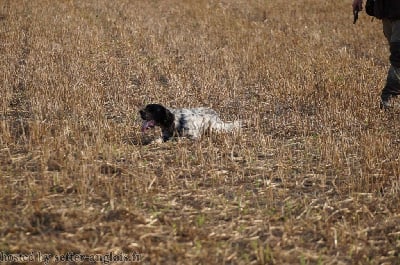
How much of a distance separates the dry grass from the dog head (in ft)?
0.73

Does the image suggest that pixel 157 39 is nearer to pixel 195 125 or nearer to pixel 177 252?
pixel 195 125

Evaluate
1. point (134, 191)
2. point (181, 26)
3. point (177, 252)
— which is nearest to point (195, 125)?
point (134, 191)

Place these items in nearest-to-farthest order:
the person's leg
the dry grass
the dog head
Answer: the dry grass < the dog head < the person's leg

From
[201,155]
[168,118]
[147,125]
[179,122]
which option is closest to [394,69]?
[179,122]

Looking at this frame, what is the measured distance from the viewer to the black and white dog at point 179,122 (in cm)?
633

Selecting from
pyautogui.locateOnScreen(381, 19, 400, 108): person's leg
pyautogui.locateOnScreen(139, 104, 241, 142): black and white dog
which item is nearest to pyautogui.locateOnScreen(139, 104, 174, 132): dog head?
pyautogui.locateOnScreen(139, 104, 241, 142): black and white dog

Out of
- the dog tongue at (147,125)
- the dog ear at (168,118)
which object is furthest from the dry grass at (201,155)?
the dog ear at (168,118)

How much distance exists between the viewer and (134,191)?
4691 millimetres

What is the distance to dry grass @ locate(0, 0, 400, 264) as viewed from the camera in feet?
13.0

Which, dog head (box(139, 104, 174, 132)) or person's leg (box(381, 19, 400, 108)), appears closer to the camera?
dog head (box(139, 104, 174, 132))

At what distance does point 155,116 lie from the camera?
6336 mm

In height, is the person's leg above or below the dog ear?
above

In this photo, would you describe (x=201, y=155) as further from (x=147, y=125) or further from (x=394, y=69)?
(x=394, y=69)

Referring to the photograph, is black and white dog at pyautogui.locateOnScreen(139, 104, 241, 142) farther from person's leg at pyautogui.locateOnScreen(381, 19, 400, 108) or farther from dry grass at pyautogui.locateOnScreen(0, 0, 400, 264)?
person's leg at pyautogui.locateOnScreen(381, 19, 400, 108)
